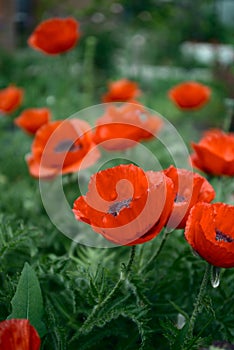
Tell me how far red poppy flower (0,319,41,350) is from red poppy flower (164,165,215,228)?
9.5 inches

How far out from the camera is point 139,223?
695mm

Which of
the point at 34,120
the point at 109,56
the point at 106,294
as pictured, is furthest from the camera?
the point at 109,56

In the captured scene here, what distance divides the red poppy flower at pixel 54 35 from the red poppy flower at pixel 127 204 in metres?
Result: 0.91

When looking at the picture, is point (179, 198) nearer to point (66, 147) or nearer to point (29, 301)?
point (29, 301)

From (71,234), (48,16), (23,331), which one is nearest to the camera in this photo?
(23,331)

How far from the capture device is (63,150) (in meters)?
1.15

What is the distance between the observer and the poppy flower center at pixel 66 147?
1133mm

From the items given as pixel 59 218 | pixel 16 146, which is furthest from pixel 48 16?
pixel 59 218

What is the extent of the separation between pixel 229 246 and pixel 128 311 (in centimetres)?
18

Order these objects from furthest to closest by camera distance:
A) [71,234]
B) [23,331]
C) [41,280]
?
[71,234] < [41,280] < [23,331]

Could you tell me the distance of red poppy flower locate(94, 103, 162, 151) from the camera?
1.13 metres

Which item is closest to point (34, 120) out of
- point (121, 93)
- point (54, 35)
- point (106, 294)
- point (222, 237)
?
point (54, 35)

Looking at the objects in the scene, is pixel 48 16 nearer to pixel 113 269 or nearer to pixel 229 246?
pixel 113 269

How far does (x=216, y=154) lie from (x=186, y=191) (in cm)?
23
